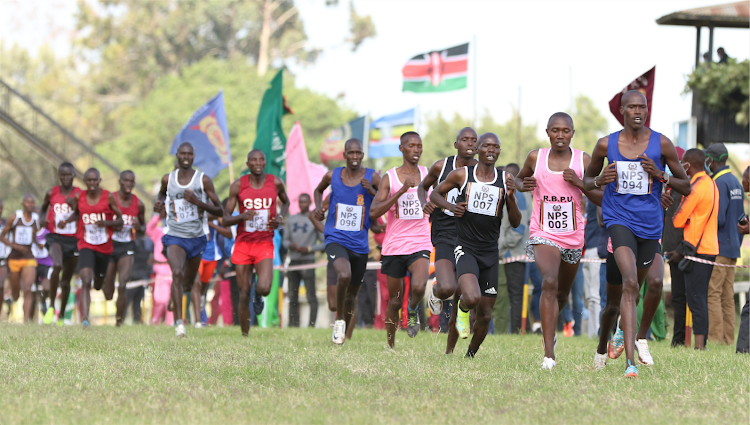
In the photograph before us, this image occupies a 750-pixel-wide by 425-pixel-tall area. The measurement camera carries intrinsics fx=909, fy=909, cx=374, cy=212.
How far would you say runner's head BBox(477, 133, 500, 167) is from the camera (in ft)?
29.6

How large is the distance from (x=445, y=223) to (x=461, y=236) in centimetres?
75

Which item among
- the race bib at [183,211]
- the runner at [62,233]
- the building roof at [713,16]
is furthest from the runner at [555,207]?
the building roof at [713,16]

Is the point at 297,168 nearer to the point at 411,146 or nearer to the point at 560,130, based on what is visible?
the point at 411,146

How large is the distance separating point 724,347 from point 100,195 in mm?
9717

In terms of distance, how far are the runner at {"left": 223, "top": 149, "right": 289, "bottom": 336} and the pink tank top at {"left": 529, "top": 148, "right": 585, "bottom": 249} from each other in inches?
190

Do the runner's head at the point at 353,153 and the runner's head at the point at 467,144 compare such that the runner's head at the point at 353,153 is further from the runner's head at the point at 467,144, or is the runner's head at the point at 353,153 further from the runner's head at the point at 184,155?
the runner's head at the point at 184,155

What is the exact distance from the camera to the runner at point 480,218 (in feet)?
29.7

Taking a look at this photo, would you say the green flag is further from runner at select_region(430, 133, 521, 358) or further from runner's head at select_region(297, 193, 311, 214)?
runner at select_region(430, 133, 521, 358)

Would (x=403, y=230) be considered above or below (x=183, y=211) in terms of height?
below

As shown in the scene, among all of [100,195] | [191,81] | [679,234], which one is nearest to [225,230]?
[100,195]

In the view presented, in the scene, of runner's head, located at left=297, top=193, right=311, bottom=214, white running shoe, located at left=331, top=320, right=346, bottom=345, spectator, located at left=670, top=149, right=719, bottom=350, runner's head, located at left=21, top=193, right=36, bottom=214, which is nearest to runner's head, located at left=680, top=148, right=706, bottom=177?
spectator, located at left=670, top=149, right=719, bottom=350

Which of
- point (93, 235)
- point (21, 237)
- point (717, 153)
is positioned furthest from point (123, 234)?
point (717, 153)

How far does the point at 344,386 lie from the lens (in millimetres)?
7184

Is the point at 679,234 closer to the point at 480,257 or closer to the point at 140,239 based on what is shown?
the point at 480,257
